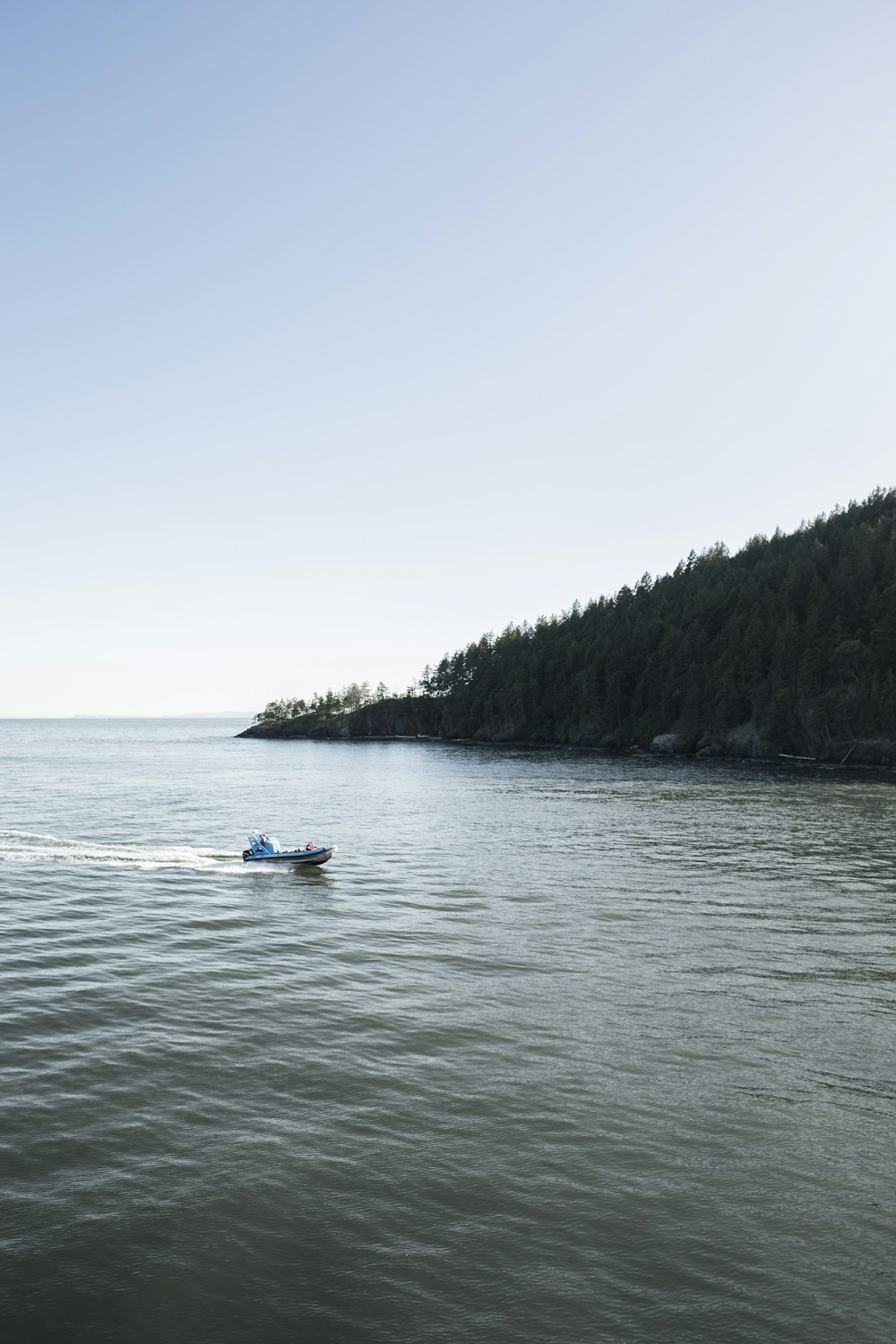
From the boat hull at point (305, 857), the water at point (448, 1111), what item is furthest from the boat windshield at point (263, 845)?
the water at point (448, 1111)

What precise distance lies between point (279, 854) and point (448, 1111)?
28024 mm

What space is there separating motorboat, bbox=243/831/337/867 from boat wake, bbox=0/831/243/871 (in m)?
1.11

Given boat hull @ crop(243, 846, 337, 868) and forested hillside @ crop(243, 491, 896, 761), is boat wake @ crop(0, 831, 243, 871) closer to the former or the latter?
boat hull @ crop(243, 846, 337, 868)

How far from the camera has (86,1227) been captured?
1158cm

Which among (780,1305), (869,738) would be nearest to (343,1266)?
(780,1305)

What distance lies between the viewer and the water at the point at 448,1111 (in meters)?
10.3

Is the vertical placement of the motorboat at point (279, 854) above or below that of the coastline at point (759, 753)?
above

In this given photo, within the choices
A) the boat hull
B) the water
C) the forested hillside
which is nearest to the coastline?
the forested hillside

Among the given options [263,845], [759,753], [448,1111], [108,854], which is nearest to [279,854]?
[263,845]

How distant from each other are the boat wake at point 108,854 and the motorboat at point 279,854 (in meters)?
1.11

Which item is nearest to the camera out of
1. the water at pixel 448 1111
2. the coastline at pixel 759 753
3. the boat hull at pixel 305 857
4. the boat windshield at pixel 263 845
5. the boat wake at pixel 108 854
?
the water at pixel 448 1111

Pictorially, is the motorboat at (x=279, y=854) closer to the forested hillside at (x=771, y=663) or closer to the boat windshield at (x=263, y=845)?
the boat windshield at (x=263, y=845)

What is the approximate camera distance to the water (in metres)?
10.3

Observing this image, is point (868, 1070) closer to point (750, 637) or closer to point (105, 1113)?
point (105, 1113)
